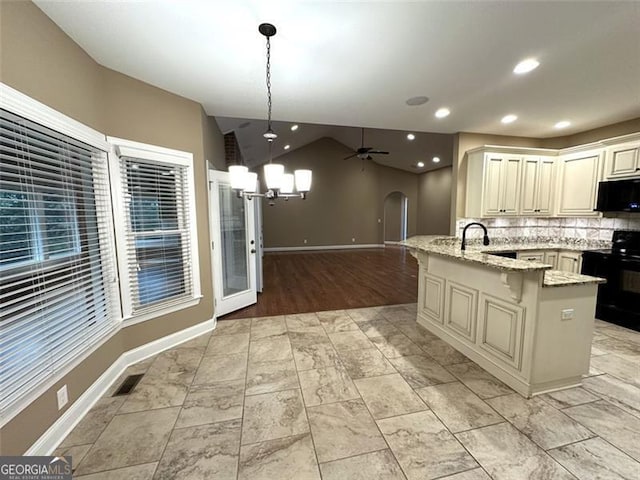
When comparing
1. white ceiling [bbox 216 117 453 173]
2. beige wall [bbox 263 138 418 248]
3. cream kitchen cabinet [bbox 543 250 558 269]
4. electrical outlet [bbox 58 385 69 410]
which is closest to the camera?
electrical outlet [bbox 58 385 69 410]

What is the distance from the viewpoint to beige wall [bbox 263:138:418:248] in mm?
10148

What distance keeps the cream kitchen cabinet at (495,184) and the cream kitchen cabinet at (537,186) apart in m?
0.11

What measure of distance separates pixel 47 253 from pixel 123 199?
3.04 ft

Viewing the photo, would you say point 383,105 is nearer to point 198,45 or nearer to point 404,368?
point 198,45

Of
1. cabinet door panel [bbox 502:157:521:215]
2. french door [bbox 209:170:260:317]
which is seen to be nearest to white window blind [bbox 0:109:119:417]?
french door [bbox 209:170:260:317]

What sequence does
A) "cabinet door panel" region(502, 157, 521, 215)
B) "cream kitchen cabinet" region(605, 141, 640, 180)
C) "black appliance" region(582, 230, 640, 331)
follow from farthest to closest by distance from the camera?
"cabinet door panel" region(502, 157, 521, 215) < "cream kitchen cabinet" region(605, 141, 640, 180) < "black appliance" region(582, 230, 640, 331)

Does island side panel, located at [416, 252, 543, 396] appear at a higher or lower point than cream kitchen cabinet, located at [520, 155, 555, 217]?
lower

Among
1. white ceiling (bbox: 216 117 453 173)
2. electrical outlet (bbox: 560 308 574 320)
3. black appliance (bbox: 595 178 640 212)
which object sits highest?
white ceiling (bbox: 216 117 453 173)

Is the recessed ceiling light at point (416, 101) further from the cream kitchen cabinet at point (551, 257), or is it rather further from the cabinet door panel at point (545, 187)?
the cream kitchen cabinet at point (551, 257)

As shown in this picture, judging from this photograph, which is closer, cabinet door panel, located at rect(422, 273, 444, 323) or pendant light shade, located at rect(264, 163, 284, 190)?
pendant light shade, located at rect(264, 163, 284, 190)

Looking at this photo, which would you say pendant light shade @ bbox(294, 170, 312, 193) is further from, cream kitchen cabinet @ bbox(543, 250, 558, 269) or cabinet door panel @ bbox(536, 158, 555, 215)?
cabinet door panel @ bbox(536, 158, 555, 215)

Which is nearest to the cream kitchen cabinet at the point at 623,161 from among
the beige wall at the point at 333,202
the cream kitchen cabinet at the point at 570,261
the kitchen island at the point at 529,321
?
the cream kitchen cabinet at the point at 570,261

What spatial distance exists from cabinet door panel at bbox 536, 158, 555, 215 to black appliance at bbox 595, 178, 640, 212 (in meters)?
0.69

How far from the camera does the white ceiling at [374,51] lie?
1788mm
